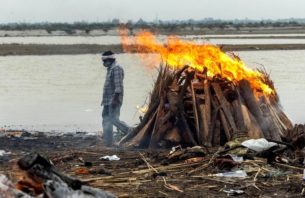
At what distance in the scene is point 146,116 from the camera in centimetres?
1267

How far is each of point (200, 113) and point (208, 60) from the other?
1.29 meters

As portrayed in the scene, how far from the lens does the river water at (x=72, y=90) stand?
55.4ft

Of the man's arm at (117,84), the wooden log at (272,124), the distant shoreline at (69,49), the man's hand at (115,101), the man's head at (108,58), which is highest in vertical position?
the man's head at (108,58)

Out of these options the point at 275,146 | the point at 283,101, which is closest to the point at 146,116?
the point at 275,146

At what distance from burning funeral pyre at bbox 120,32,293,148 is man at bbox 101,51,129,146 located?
17.6 inches

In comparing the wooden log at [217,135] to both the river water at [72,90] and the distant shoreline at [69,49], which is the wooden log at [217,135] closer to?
the river water at [72,90]

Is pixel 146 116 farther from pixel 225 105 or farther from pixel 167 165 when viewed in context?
pixel 167 165

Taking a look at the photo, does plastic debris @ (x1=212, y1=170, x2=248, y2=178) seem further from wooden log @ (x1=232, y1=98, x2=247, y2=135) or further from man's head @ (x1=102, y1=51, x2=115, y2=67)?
man's head @ (x1=102, y1=51, x2=115, y2=67)

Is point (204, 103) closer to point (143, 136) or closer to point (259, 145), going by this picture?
point (143, 136)

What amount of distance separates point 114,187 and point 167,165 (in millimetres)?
1661

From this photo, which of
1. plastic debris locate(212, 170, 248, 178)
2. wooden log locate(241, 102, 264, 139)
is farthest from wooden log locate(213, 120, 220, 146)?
plastic debris locate(212, 170, 248, 178)

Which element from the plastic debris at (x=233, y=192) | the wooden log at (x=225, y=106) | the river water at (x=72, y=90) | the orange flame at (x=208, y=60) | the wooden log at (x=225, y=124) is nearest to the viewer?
the plastic debris at (x=233, y=192)

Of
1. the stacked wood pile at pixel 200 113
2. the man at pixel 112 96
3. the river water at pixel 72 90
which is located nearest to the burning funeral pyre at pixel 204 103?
the stacked wood pile at pixel 200 113

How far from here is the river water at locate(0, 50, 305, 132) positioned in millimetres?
16875
